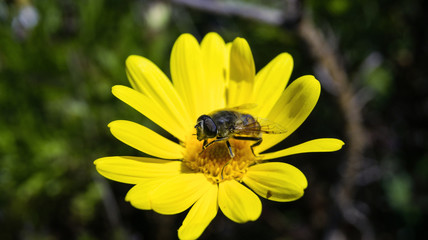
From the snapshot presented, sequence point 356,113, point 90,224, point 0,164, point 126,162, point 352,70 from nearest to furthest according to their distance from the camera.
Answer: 1. point 126,162
2. point 356,113
3. point 0,164
4. point 90,224
5. point 352,70

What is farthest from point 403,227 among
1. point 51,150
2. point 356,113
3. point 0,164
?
point 0,164

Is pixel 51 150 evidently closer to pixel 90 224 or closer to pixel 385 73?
pixel 90 224

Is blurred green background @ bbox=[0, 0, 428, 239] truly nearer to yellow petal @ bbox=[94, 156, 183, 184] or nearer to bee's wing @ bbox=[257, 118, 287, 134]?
bee's wing @ bbox=[257, 118, 287, 134]

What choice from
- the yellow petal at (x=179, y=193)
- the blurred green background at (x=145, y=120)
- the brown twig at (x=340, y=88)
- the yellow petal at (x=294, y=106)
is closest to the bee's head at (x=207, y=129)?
the yellow petal at (x=179, y=193)

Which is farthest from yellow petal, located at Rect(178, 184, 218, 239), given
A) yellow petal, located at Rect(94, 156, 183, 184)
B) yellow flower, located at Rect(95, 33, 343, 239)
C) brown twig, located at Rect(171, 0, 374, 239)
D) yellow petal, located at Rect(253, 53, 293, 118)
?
brown twig, located at Rect(171, 0, 374, 239)

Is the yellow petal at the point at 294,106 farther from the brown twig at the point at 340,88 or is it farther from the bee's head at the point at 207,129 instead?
the brown twig at the point at 340,88

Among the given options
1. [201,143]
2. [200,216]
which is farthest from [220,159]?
[200,216]
